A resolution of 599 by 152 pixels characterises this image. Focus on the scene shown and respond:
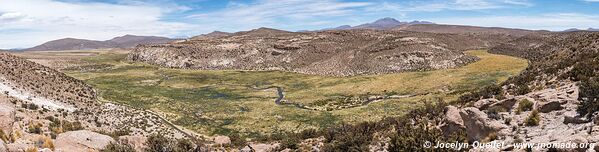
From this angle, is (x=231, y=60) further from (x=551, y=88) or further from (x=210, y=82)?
(x=551, y=88)

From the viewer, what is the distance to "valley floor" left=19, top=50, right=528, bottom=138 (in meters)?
45.7

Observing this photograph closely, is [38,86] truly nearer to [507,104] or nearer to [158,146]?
[158,146]

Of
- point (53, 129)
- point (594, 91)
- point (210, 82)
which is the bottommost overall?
point (210, 82)

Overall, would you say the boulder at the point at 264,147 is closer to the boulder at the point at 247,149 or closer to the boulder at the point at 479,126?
the boulder at the point at 247,149

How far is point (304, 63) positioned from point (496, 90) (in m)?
78.9

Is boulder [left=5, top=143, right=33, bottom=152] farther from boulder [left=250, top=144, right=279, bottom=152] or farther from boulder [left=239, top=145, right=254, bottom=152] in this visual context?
boulder [left=250, top=144, right=279, bottom=152]

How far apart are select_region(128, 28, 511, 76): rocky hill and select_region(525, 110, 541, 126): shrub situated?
6990 cm

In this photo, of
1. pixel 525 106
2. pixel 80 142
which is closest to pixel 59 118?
pixel 80 142

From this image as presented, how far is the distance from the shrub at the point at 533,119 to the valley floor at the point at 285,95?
2442cm

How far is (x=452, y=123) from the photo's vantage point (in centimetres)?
2088

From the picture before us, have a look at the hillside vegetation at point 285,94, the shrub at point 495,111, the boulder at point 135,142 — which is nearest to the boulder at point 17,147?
the boulder at point 135,142

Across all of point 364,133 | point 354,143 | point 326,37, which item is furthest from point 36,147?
point 326,37

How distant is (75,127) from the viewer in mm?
28219

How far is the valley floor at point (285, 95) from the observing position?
45.7 m
